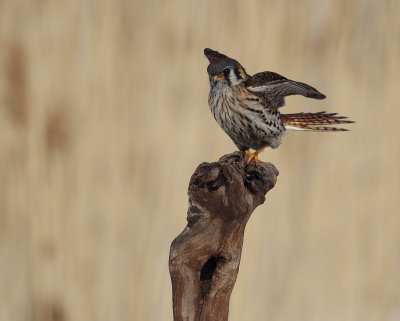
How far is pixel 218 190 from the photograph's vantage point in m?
1.24

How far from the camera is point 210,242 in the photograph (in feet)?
4.15

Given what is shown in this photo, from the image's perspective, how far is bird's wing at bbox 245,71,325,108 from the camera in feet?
4.58

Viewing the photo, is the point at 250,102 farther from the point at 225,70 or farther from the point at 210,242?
the point at 210,242

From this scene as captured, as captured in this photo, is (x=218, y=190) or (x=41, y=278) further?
(x=41, y=278)

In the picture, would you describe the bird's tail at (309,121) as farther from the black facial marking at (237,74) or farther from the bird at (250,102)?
the black facial marking at (237,74)

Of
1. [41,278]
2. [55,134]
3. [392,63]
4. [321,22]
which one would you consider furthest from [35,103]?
[392,63]

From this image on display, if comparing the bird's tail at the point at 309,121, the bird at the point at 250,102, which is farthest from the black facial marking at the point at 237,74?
the bird's tail at the point at 309,121

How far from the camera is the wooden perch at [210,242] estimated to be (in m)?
1.23

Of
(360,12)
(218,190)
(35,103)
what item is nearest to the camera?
(218,190)

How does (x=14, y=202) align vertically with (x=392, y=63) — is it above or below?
below

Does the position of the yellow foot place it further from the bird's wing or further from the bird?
the bird's wing

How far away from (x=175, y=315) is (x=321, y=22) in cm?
101

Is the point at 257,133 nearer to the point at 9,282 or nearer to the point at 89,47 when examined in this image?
the point at 89,47

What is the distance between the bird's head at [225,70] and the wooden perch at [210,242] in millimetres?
182
